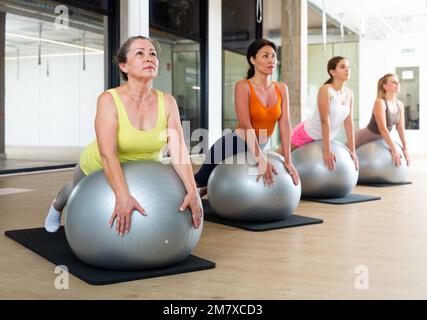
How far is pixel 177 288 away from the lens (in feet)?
6.79

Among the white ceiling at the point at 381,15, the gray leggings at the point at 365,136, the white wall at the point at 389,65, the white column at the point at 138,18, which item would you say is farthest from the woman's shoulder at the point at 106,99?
the white wall at the point at 389,65

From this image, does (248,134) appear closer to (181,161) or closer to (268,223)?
(268,223)

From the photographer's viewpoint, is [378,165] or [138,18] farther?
[138,18]

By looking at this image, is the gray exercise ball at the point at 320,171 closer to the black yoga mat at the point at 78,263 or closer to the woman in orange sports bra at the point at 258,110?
the woman in orange sports bra at the point at 258,110

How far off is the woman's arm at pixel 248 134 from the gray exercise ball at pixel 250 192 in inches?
1.5

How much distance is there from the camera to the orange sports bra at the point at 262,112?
352cm

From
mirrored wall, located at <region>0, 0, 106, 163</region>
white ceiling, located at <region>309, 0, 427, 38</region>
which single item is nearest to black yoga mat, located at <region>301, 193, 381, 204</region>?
mirrored wall, located at <region>0, 0, 106, 163</region>

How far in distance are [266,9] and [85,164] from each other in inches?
353

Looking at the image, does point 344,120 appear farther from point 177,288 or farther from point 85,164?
point 177,288

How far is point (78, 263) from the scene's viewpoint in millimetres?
2385

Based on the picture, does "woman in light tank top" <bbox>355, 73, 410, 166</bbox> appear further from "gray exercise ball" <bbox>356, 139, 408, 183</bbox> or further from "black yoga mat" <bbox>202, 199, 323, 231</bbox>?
"black yoga mat" <bbox>202, 199, 323, 231</bbox>

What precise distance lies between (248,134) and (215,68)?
6.11 metres

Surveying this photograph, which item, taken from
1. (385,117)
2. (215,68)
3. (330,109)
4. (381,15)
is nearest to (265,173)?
(330,109)

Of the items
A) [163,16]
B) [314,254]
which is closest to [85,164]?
[314,254]
